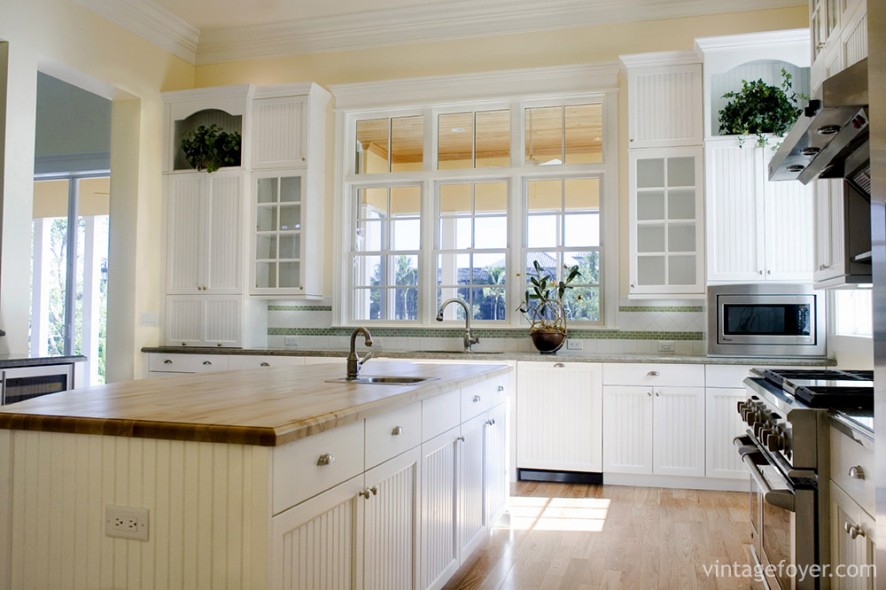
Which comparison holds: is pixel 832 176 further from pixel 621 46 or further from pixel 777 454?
pixel 621 46

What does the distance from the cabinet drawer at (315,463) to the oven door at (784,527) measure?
3.99 feet

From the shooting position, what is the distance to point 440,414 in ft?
9.37

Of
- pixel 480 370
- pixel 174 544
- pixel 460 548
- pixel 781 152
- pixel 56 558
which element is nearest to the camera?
pixel 174 544

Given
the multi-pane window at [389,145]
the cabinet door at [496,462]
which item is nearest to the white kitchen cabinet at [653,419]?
the cabinet door at [496,462]

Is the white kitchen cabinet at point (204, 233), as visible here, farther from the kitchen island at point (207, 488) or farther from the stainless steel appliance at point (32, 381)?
the kitchen island at point (207, 488)

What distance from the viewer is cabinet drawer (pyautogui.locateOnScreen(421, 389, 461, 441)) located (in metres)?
2.70

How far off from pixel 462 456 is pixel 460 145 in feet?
11.1

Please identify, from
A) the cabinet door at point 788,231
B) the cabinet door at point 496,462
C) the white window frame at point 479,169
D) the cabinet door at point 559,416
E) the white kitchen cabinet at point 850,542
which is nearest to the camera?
the white kitchen cabinet at point 850,542

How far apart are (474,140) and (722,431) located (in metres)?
2.86

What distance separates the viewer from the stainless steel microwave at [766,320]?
4777 mm

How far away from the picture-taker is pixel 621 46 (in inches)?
218

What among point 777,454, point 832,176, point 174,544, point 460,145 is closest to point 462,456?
point 777,454

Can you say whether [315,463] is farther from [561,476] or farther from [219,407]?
[561,476]

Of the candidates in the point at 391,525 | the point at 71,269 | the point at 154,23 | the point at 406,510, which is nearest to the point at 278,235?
the point at 154,23
